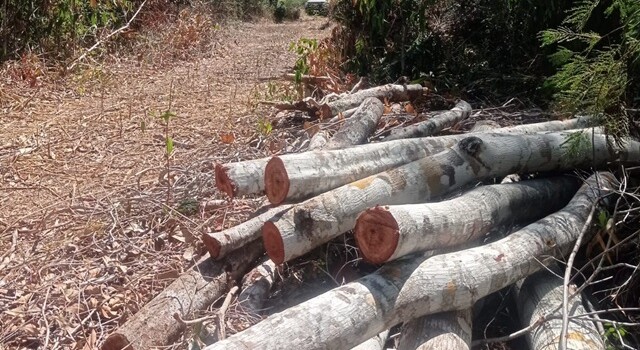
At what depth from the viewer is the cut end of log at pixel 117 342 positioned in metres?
2.92

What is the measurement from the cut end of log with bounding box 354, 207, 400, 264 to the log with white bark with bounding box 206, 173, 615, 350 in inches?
3.3

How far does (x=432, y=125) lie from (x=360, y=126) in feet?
1.81

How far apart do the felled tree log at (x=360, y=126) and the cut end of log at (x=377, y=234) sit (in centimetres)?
146

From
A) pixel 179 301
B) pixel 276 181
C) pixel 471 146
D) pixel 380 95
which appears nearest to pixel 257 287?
pixel 179 301

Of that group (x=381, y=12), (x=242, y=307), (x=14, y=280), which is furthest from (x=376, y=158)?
(x=381, y=12)

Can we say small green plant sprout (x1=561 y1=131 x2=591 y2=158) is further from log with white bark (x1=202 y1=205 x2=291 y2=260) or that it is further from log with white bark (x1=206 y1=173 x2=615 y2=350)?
log with white bark (x1=202 y1=205 x2=291 y2=260)

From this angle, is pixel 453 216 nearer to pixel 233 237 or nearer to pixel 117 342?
pixel 233 237

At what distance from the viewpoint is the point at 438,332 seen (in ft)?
9.32

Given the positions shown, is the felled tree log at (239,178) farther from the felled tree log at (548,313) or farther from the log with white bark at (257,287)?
the felled tree log at (548,313)

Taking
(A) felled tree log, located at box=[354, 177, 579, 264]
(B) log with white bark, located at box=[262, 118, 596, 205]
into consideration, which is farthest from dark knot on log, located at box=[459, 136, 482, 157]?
(B) log with white bark, located at box=[262, 118, 596, 205]

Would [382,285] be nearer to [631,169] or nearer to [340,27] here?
[631,169]

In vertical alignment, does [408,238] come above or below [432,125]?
above

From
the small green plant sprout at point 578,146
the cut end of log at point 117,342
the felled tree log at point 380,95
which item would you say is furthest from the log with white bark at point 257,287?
the felled tree log at point 380,95

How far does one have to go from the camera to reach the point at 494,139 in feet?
12.7
